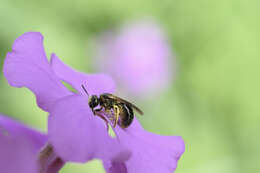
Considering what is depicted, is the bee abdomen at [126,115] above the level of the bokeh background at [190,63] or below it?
above

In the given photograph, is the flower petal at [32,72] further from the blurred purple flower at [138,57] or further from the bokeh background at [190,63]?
the blurred purple flower at [138,57]

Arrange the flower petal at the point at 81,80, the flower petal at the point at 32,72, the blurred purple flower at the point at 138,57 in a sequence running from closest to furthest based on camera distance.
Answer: the flower petal at the point at 32,72 < the flower petal at the point at 81,80 < the blurred purple flower at the point at 138,57

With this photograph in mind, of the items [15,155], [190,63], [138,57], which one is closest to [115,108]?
[15,155]

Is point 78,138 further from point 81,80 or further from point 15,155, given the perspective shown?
point 81,80

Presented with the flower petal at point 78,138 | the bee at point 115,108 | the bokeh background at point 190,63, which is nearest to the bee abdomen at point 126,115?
the bee at point 115,108

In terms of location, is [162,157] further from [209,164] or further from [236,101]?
[236,101]

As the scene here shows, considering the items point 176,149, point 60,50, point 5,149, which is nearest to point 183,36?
point 60,50
